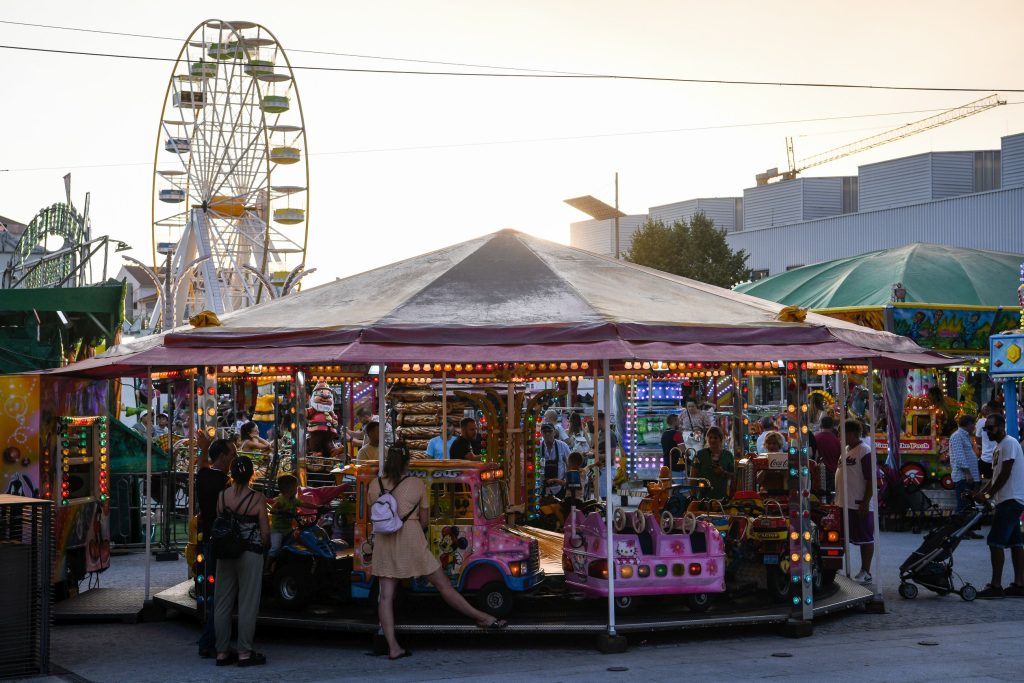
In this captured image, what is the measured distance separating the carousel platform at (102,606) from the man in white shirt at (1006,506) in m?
8.73

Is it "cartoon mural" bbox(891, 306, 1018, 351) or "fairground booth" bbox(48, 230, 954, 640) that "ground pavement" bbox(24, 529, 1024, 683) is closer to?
"fairground booth" bbox(48, 230, 954, 640)

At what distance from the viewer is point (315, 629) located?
1080 centimetres

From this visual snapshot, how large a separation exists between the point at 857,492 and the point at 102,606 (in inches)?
322

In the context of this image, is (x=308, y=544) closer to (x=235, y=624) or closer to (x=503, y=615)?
(x=235, y=624)

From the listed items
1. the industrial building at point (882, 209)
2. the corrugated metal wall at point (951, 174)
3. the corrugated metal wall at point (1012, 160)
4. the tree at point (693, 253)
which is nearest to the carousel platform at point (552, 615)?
the industrial building at point (882, 209)

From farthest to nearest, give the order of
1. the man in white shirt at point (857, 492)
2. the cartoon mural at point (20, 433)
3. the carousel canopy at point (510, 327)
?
1. the man in white shirt at point (857, 492)
2. the cartoon mural at point (20, 433)
3. the carousel canopy at point (510, 327)

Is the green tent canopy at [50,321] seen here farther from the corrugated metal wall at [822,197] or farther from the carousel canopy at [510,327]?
the corrugated metal wall at [822,197]

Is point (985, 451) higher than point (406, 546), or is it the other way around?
point (985, 451)

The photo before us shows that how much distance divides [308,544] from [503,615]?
1.99 meters

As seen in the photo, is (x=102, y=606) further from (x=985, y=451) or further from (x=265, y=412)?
(x=265, y=412)

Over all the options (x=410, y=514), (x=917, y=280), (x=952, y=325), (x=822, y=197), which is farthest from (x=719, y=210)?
(x=410, y=514)

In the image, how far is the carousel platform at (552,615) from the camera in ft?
33.3

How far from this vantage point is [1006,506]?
1252 cm

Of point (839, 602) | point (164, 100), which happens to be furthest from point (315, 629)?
point (164, 100)
